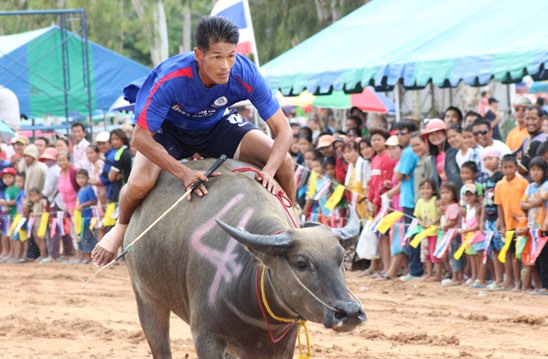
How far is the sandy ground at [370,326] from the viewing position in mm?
9117

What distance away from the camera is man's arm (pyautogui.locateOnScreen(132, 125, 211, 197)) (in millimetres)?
6816

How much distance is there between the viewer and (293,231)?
5.68m

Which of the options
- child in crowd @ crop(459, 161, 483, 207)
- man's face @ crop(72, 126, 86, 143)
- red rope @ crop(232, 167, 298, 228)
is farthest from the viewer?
man's face @ crop(72, 126, 86, 143)

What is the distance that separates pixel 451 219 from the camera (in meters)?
12.8

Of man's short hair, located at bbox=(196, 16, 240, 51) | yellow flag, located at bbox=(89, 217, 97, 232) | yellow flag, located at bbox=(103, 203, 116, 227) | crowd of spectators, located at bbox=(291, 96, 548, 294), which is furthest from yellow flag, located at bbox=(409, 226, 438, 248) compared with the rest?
man's short hair, located at bbox=(196, 16, 240, 51)

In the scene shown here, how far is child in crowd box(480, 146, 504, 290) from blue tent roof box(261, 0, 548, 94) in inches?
42.9

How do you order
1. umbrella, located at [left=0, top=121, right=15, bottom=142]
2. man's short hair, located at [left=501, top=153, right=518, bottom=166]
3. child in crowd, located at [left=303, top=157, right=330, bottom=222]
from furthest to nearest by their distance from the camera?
child in crowd, located at [left=303, top=157, right=330, bottom=222]
man's short hair, located at [left=501, top=153, right=518, bottom=166]
umbrella, located at [left=0, top=121, right=15, bottom=142]

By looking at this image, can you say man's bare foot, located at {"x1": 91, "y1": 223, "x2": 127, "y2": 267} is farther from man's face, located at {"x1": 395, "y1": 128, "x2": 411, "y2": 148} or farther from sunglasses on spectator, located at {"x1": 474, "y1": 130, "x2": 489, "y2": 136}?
man's face, located at {"x1": 395, "y1": 128, "x2": 411, "y2": 148}

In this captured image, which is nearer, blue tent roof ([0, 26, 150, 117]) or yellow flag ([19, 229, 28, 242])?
yellow flag ([19, 229, 28, 242])

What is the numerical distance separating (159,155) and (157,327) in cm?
135

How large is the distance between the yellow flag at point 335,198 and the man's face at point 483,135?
2.38 meters

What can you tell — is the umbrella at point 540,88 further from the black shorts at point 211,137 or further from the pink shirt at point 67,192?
the black shorts at point 211,137

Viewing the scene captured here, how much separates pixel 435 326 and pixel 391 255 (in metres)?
3.81

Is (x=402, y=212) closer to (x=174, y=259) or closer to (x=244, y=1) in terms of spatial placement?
(x=244, y=1)
